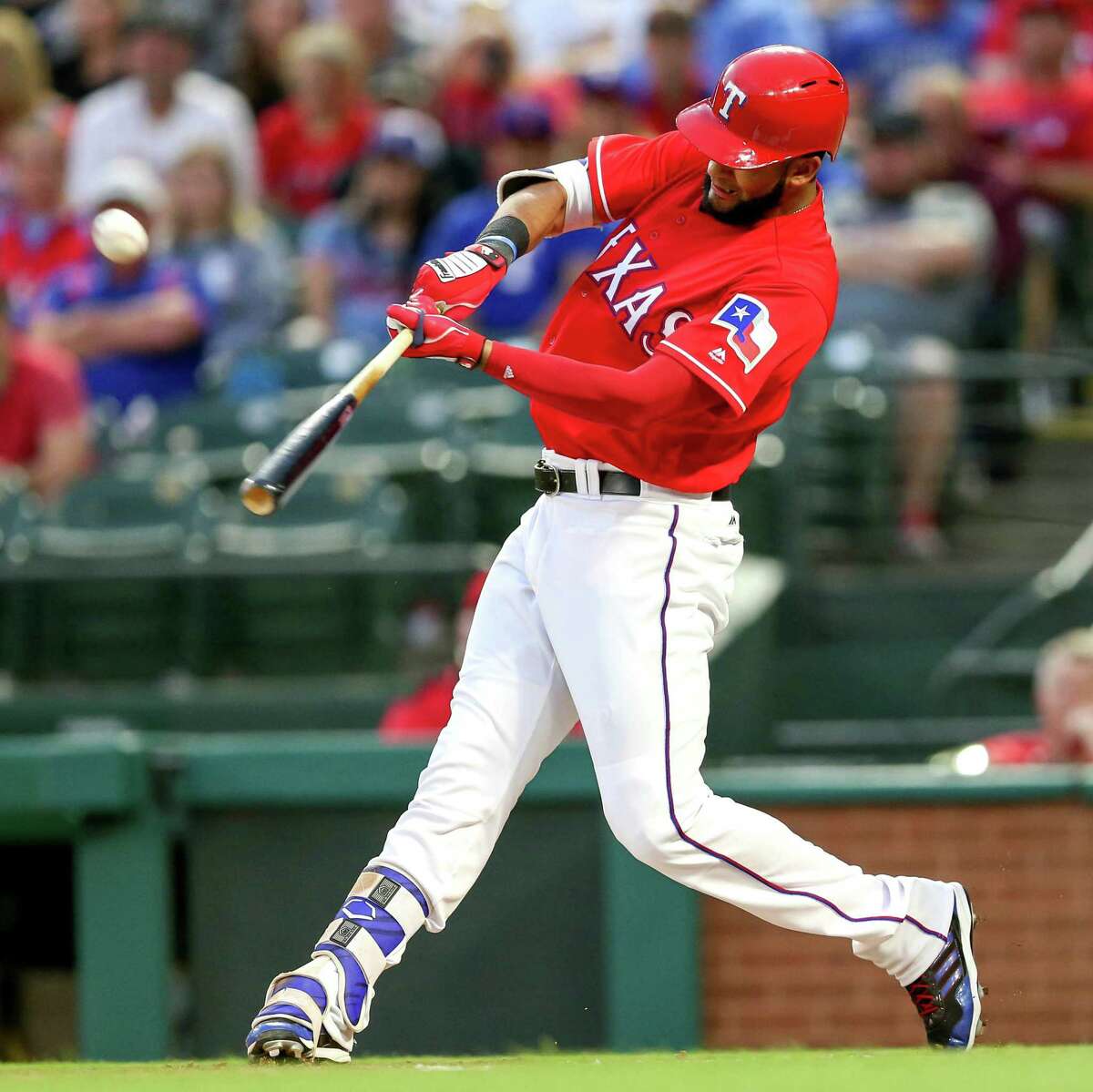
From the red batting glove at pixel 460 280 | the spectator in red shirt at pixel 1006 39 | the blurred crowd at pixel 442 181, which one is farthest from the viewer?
the spectator in red shirt at pixel 1006 39

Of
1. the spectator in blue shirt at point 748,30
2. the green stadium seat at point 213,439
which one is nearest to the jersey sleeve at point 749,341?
the green stadium seat at point 213,439

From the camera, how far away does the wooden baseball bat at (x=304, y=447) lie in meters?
2.91

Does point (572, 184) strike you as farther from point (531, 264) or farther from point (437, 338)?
point (531, 264)

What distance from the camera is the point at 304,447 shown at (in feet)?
9.87

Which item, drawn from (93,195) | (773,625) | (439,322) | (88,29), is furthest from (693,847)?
(88,29)

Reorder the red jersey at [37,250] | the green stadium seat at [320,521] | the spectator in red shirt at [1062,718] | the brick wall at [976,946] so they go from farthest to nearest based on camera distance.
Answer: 1. the red jersey at [37,250]
2. the green stadium seat at [320,521]
3. the spectator in red shirt at [1062,718]
4. the brick wall at [976,946]

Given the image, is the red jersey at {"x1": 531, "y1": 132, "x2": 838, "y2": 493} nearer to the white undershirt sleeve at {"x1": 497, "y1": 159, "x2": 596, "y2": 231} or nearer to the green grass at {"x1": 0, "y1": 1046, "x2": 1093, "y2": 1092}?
the white undershirt sleeve at {"x1": 497, "y1": 159, "x2": 596, "y2": 231}

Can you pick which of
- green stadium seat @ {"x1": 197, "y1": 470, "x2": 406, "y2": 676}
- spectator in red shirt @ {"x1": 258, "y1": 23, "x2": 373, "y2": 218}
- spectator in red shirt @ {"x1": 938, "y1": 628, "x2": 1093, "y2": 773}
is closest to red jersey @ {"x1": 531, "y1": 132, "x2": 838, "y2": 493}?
spectator in red shirt @ {"x1": 938, "y1": 628, "x2": 1093, "y2": 773}

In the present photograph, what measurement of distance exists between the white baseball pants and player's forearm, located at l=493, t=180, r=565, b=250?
48cm

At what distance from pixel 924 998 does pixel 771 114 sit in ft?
5.44

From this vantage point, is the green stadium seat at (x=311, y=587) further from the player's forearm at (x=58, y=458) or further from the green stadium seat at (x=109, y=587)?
the player's forearm at (x=58, y=458)

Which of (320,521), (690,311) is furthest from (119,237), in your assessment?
(320,521)

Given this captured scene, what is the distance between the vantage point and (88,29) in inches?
368

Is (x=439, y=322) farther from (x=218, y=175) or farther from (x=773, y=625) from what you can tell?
(x=218, y=175)
